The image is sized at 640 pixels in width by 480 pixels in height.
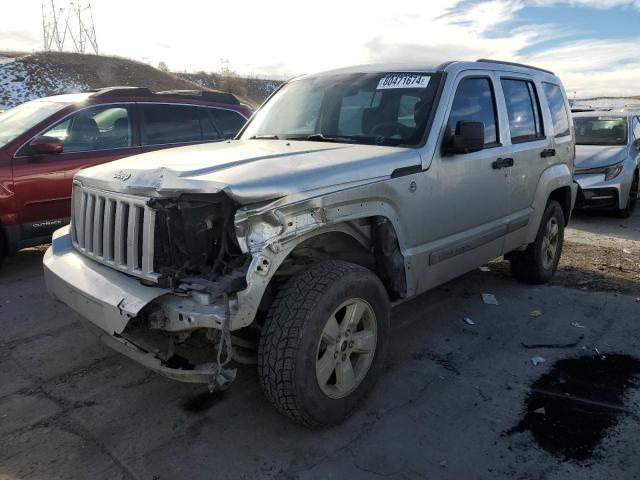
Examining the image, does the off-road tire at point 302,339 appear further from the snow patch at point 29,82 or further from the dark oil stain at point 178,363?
the snow patch at point 29,82

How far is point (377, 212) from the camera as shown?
3125 millimetres

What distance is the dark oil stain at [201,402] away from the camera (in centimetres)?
320

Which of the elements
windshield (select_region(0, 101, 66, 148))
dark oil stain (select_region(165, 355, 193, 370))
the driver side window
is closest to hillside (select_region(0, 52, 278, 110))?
windshield (select_region(0, 101, 66, 148))

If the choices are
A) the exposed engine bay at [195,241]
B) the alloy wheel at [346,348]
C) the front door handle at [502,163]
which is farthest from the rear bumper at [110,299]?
the front door handle at [502,163]

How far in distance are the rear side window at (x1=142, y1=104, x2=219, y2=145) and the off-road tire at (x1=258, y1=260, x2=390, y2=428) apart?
4.34 m

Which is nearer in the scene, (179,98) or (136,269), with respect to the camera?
(136,269)

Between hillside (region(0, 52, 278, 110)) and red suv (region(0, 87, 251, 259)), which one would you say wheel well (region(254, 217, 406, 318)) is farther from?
hillside (region(0, 52, 278, 110))

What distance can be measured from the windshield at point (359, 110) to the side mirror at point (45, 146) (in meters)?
2.34

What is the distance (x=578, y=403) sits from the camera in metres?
3.27

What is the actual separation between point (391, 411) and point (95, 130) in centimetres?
476

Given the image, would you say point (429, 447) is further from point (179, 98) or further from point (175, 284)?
point (179, 98)

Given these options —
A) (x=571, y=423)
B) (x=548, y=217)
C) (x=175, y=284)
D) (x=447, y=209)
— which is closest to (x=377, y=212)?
(x=447, y=209)

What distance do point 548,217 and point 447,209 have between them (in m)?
2.10

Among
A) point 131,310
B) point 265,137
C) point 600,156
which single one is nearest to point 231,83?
point 600,156
